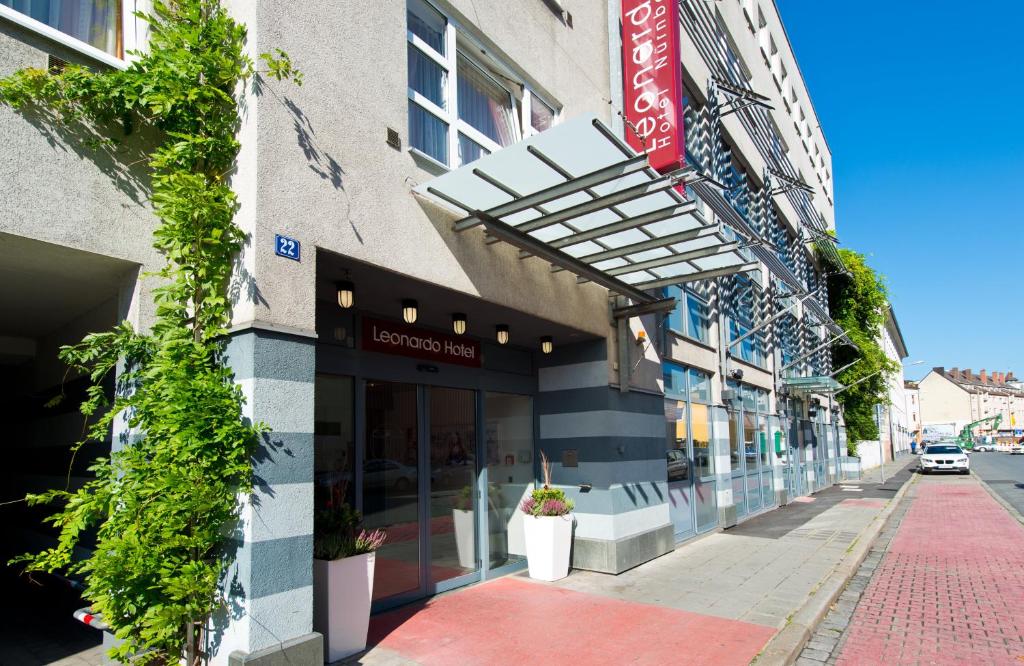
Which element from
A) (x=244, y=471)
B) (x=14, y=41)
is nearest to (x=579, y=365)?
(x=244, y=471)

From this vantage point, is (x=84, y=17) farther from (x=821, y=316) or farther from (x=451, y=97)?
(x=821, y=316)

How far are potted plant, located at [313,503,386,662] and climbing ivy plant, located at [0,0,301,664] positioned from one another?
1.05m

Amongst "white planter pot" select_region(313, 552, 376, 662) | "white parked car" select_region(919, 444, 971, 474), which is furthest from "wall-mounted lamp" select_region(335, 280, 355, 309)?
"white parked car" select_region(919, 444, 971, 474)

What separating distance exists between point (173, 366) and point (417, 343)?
348 centimetres

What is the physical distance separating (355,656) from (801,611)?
4765 millimetres

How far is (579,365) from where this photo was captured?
9648 mm

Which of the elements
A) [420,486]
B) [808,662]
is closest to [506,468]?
[420,486]

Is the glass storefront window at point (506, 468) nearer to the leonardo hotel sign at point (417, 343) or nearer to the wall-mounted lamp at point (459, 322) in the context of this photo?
the leonardo hotel sign at point (417, 343)

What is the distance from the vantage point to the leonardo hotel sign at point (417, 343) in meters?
7.23

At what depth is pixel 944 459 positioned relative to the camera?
115 feet

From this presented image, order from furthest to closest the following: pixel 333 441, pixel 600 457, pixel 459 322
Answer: pixel 600 457 < pixel 459 322 < pixel 333 441

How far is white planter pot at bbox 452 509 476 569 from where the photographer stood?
8.22m

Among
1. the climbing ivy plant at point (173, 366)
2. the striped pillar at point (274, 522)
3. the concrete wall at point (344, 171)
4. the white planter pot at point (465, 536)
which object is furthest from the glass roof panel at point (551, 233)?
the white planter pot at point (465, 536)

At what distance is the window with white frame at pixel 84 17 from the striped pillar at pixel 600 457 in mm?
6629
